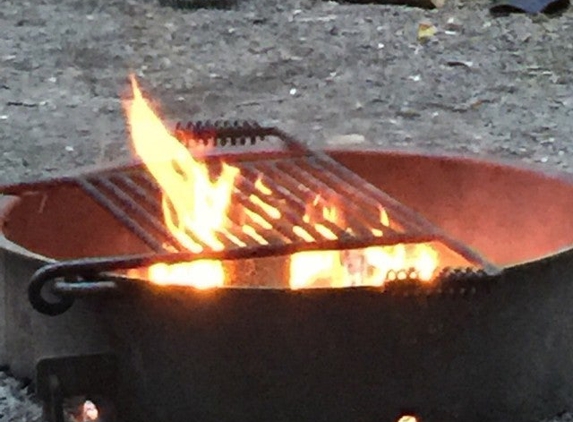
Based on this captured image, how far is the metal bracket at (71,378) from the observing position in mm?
1546

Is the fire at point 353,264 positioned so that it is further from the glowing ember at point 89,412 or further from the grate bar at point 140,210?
the glowing ember at point 89,412

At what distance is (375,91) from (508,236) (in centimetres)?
140

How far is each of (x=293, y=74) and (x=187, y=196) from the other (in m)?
1.65

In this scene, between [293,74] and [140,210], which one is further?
[293,74]

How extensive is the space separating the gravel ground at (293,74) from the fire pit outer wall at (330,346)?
1.15 m

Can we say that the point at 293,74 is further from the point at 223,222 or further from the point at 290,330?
the point at 290,330

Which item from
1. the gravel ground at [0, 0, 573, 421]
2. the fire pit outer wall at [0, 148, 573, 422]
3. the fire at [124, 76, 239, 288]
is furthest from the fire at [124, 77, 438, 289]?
the gravel ground at [0, 0, 573, 421]

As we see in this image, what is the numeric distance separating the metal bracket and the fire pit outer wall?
15mm

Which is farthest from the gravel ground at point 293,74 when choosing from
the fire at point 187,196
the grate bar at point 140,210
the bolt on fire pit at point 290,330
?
the bolt on fire pit at point 290,330

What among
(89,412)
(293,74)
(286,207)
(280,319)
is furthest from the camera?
(293,74)

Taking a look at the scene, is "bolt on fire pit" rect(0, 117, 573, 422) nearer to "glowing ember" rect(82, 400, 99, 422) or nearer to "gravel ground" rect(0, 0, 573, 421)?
"glowing ember" rect(82, 400, 99, 422)

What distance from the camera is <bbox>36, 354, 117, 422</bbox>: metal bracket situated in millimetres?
1546

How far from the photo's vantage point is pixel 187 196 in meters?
1.84

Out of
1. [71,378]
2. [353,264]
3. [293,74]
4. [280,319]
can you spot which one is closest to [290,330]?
[280,319]
